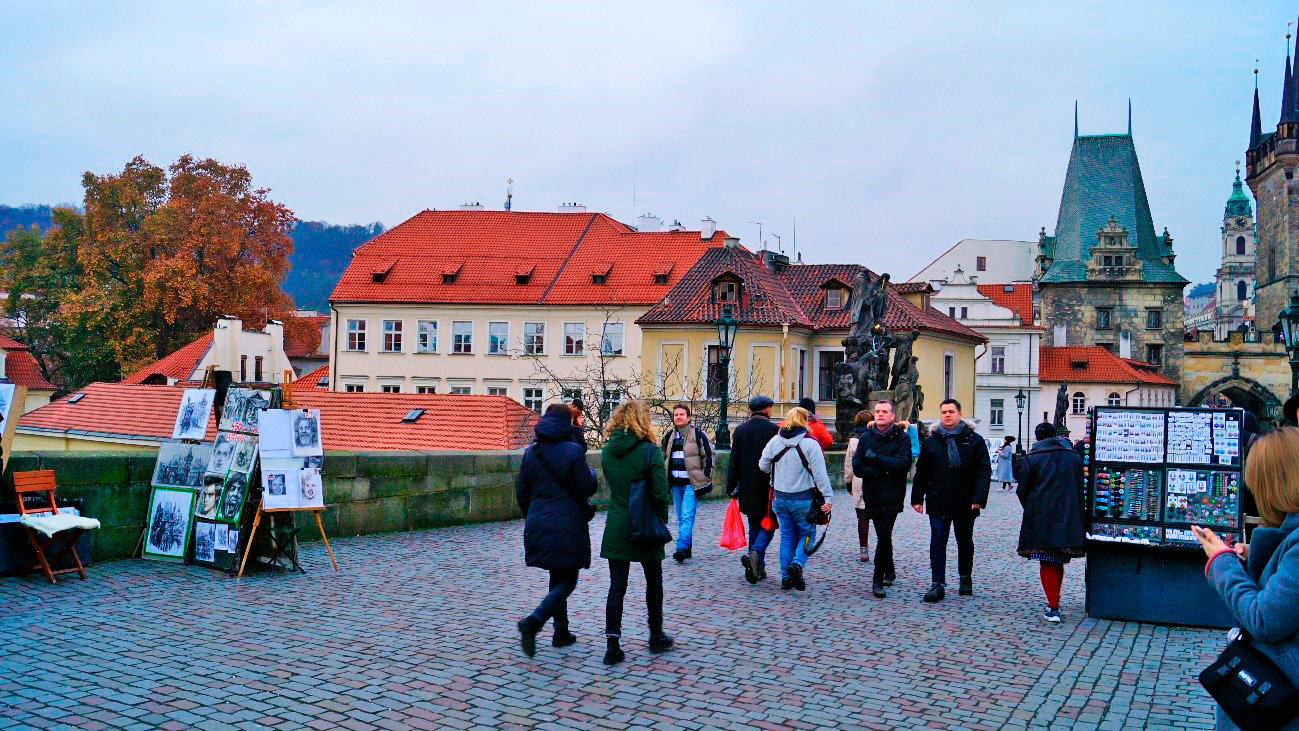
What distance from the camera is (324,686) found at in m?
6.33

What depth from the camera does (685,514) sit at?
1205 centimetres

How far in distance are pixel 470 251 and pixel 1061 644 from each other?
51.3 m

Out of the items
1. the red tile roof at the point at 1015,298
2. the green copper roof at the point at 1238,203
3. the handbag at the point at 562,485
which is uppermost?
the green copper roof at the point at 1238,203

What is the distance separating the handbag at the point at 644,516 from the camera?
24.3 ft

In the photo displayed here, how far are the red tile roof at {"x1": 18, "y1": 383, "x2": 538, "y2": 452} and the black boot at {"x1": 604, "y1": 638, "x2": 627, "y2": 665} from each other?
18.1 metres

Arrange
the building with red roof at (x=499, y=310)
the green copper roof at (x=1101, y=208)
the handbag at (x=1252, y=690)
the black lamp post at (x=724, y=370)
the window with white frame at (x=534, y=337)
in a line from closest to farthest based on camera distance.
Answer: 1. the handbag at (x=1252, y=690)
2. the black lamp post at (x=724, y=370)
3. the building with red roof at (x=499, y=310)
4. the window with white frame at (x=534, y=337)
5. the green copper roof at (x=1101, y=208)

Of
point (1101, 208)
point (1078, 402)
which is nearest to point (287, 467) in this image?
point (1078, 402)

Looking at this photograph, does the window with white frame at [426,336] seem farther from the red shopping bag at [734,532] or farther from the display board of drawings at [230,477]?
Result: the red shopping bag at [734,532]

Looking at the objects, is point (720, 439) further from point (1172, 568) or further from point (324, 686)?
point (324, 686)

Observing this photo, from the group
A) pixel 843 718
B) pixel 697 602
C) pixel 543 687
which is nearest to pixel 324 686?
pixel 543 687

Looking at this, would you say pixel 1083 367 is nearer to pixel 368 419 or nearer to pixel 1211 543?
pixel 368 419

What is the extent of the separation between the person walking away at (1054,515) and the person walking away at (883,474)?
110 cm

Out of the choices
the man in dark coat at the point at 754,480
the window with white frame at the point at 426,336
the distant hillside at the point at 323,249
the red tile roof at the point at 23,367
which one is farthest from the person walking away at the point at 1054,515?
the distant hillside at the point at 323,249

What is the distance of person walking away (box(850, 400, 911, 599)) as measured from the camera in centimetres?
1004
